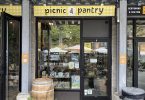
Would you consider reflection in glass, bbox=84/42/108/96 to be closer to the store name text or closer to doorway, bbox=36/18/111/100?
doorway, bbox=36/18/111/100

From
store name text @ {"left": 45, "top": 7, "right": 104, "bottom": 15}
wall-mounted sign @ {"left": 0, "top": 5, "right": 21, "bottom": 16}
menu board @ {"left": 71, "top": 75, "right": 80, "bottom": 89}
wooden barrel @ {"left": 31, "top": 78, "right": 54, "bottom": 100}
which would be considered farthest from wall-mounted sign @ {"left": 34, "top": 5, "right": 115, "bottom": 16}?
menu board @ {"left": 71, "top": 75, "right": 80, "bottom": 89}

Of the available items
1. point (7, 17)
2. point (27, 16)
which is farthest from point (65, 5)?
point (7, 17)

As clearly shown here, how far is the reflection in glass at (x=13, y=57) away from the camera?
10281mm

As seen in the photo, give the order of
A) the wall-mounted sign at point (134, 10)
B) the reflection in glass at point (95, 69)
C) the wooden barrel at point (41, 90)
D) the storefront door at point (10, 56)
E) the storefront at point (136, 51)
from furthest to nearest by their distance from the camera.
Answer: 1. the reflection in glass at point (95, 69)
2. the storefront at point (136, 51)
3. the wall-mounted sign at point (134, 10)
4. the wooden barrel at point (41, 90)
5. the storefront door at point (10, 56)

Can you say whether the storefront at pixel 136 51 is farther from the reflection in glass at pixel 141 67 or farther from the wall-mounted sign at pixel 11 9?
the wall-mounted sign at pixel 11 9

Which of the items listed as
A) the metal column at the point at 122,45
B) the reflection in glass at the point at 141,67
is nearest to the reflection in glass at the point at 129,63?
the reflection in glass at the point at 141,67

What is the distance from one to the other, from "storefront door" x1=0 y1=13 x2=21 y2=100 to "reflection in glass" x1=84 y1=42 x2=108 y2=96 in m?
2.45

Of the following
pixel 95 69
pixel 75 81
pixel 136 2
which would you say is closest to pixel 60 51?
pixel 75 81

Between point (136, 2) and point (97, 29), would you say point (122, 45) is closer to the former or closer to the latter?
point (136, 2)

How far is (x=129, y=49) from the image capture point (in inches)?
456

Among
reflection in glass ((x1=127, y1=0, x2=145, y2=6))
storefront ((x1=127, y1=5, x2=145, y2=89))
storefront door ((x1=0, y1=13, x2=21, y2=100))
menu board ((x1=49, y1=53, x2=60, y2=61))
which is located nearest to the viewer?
storefront door ((x1=0, y1=13, x2=21, y2=100))

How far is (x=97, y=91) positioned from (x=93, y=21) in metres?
2.56

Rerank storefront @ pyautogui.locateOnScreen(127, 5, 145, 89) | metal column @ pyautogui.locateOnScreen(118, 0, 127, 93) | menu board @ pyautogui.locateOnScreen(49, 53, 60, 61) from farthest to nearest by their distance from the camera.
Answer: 1. menu board @ pyautogui.locateOnScreen(49, 53, 60, 61)
2. storefront @ pyautogui.locateOnScreen(127, 5, 145, 89)
3. metal column @ pyautogui.locateOnScreen(118, 0, 127, 93)

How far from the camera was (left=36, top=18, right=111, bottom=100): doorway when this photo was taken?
11.5m
